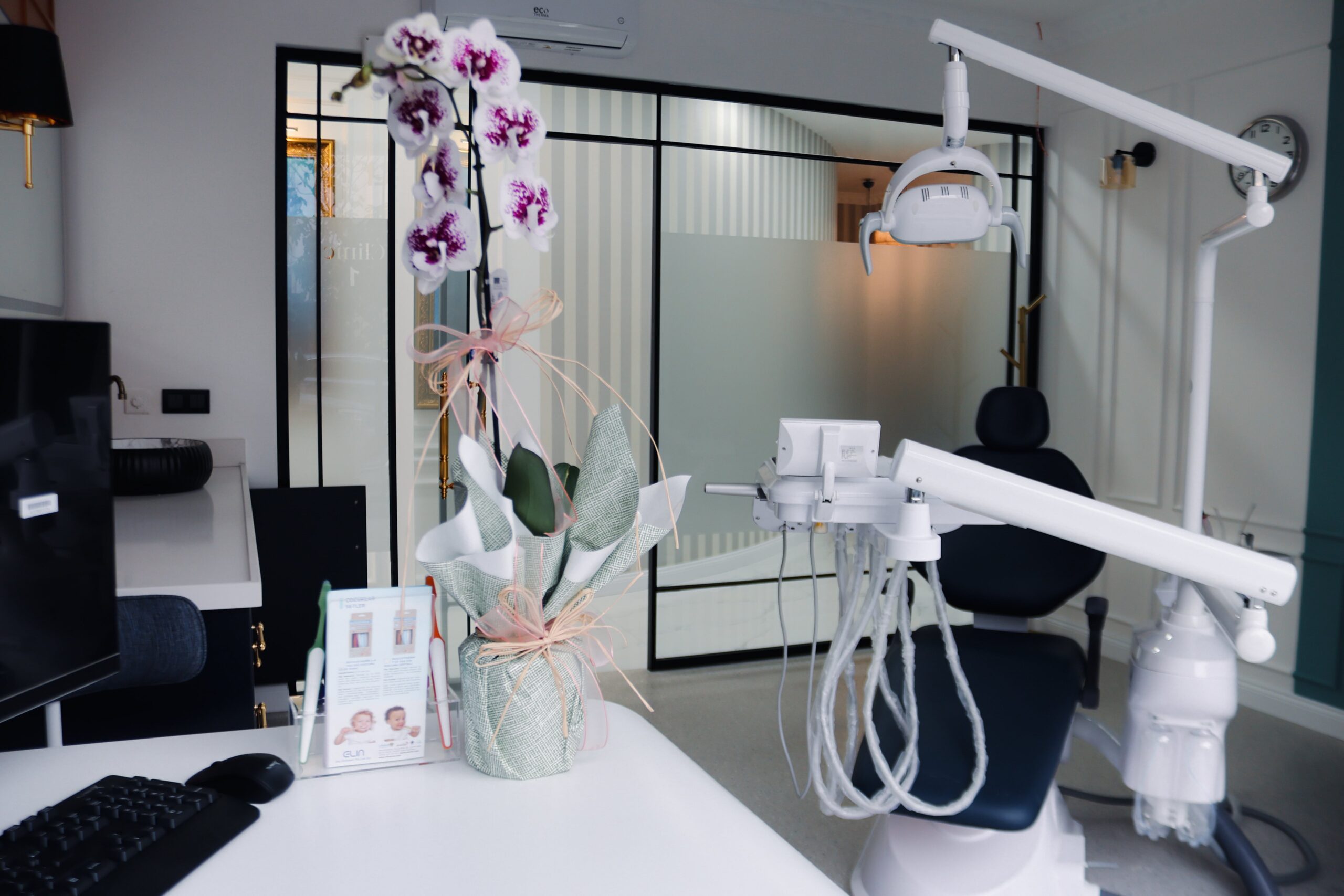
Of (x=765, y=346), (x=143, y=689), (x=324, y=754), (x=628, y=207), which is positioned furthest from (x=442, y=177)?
(x=765, y=346)

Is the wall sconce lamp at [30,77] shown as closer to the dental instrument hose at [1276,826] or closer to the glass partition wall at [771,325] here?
the glass partition wall at [771,325]

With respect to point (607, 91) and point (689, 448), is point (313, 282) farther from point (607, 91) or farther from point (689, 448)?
point (689, 448)

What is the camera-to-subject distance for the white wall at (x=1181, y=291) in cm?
315

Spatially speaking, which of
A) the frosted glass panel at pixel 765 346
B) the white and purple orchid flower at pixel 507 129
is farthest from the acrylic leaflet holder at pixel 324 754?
the frosted glass panel at pixel 765 346

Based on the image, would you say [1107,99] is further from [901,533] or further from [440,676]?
[440,676]

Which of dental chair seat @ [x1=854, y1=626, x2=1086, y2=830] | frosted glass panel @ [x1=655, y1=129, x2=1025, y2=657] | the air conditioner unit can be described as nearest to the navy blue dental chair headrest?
dental chair seat @ [x1=854, y1=626, x2=1086, y2=830]

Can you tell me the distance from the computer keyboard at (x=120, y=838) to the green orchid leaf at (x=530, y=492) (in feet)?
1.10

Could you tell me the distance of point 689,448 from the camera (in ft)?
12.0

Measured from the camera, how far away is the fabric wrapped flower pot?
0.86m

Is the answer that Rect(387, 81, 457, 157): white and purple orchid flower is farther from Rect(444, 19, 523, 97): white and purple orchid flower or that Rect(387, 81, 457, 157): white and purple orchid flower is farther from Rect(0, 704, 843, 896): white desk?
Rect(0, 704, 843, 896): white desk

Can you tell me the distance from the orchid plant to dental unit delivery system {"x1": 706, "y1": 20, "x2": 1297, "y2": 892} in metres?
0.48

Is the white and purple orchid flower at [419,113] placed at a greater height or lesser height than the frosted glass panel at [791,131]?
lesser

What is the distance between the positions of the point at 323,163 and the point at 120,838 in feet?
9.16

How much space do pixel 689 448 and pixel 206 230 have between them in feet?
5.94
